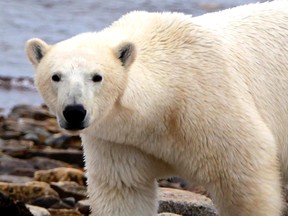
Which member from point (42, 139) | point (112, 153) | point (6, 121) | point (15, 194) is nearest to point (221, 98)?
point (112, 153)

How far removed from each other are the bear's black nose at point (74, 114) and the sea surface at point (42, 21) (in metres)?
9.82

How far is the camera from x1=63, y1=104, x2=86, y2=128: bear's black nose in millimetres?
5465

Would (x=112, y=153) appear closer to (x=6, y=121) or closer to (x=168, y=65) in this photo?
(x=168, y=65)

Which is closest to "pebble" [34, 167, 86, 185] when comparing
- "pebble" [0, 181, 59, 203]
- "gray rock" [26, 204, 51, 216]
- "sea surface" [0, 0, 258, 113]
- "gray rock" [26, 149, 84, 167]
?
"pebble" [0, 181, 59, 203]

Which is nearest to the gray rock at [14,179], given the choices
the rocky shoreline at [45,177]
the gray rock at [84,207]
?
the rocky shoreline at [45,177]

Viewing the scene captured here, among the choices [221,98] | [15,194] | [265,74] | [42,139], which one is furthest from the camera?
[42,139]

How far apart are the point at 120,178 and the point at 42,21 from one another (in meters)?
18.1

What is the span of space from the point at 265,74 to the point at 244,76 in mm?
219

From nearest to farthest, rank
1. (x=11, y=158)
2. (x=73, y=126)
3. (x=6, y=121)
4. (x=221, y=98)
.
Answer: (x=73, y=126) < (x=221, y=98) < (x=11, y=158) < (x=6, y=121)

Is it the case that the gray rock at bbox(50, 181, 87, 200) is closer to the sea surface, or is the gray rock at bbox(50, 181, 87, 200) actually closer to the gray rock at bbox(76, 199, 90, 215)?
the gray rock at bbox(76, 199, 90, 215)

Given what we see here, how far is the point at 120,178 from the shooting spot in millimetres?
6324

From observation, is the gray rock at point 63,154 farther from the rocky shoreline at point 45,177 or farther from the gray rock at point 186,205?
the gray rock at point 186,205

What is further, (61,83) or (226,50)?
(226,50)

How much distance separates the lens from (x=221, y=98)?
617 cm
